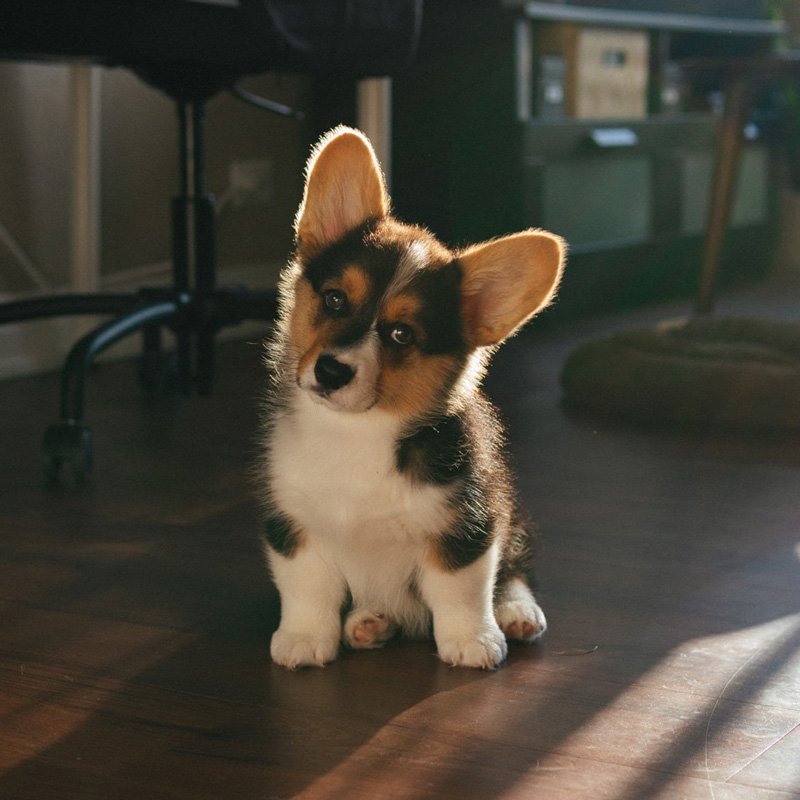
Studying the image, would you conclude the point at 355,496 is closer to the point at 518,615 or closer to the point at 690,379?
the point at 518,615

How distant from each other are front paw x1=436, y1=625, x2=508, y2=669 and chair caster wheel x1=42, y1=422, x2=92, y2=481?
37.6 inches

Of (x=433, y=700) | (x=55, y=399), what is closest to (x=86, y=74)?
(x=55, y=399)

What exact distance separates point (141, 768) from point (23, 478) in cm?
113

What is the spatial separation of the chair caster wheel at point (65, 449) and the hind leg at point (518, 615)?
0.92 metres

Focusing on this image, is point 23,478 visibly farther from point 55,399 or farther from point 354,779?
point 354,779

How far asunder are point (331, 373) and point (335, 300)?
101mm

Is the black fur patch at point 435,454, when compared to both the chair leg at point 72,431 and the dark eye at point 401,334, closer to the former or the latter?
the dark eye at point 401,334

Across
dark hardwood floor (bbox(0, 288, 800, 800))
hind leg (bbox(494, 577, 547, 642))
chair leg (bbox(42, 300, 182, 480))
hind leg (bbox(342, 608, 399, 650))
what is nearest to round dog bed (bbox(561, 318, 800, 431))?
dark hardwood floor (bbox(0, 288, 800, 800))

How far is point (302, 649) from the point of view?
1.38 meters

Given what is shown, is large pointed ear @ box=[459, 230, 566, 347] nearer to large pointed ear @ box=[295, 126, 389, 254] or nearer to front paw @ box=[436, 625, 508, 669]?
large pointed ear @ box=[295, 126, 389, 254]

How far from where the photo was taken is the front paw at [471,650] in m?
1.38

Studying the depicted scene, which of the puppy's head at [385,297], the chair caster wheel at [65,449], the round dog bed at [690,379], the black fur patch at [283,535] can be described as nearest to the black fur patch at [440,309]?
the puppy's head at [385,297]

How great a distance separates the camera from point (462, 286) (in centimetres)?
136

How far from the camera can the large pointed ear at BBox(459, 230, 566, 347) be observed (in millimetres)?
1324
